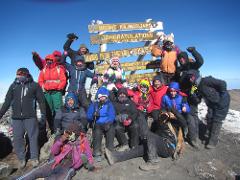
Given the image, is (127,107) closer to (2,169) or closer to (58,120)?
(58,120)

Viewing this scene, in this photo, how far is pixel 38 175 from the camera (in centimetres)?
699

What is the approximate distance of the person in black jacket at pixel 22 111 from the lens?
8305mm

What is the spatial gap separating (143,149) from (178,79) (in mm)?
4338

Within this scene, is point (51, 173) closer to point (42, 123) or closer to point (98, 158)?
point (98, 158)

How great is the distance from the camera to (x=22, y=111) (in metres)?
8.29

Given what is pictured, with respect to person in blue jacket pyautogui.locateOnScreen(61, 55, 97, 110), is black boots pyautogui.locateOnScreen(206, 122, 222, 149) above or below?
below

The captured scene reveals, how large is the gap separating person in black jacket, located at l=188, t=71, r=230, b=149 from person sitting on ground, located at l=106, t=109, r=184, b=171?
1.46 m

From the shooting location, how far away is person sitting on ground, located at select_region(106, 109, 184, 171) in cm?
789

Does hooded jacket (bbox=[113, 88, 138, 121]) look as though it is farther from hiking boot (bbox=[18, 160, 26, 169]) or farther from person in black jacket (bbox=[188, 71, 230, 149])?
hiking boot (bbox=[18, 160, 26, 169])

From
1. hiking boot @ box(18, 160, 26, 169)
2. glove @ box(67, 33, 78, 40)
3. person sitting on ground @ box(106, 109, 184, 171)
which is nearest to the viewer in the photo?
person sitting on ground @ box(106, 109, 184, 171)

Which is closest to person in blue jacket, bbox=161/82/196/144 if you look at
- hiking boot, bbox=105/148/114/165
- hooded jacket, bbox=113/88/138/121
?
hooded jacket, bbox=113/88/138/121

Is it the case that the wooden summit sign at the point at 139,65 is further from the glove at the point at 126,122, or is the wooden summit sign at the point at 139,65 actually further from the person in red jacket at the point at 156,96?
the glove at the point at 126,122

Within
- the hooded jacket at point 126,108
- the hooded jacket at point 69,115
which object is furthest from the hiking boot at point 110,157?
the hooded jacket at point 69,115

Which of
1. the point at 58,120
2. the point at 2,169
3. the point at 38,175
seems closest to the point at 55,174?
the point at 38,175
